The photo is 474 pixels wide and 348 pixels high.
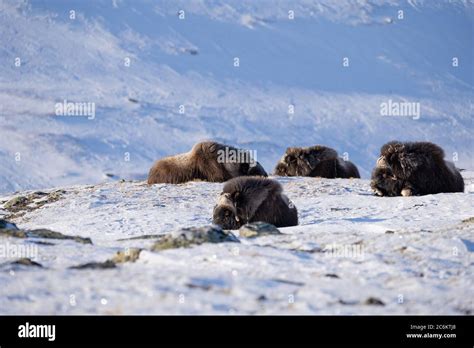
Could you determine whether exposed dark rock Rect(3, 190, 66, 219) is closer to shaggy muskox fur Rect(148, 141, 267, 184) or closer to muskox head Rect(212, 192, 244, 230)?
shaggy muskox fur Rect(148, 141, 267, 184)

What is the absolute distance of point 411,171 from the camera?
15.0 meters

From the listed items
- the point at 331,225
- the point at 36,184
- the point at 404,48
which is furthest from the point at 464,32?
the point at 331,225

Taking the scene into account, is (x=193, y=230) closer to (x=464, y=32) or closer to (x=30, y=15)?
(x=30, y=15)

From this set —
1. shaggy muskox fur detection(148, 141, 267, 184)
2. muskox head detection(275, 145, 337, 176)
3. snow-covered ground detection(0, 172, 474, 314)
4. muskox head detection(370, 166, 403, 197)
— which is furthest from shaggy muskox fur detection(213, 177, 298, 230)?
muskox head detection(275, 145, 337, 176)

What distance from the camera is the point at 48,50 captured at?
232 feet

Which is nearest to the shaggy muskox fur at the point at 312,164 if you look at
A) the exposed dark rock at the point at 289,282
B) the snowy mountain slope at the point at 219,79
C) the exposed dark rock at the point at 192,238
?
the exposed dark rock at the point at 192,238

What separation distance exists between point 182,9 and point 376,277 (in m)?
76.0

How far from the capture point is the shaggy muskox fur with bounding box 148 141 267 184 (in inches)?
724

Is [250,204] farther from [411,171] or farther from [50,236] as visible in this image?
[411,171]

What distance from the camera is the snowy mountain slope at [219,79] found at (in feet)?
191

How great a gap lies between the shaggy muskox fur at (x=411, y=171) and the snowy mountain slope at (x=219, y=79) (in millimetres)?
36190

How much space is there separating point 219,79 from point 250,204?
58864 millimetres

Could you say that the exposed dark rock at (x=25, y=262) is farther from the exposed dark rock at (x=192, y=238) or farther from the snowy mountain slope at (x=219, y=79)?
the snowy mountain slope at (x=219, y=79)

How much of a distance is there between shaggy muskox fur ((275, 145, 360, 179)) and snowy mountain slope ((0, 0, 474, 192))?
3116 cm
